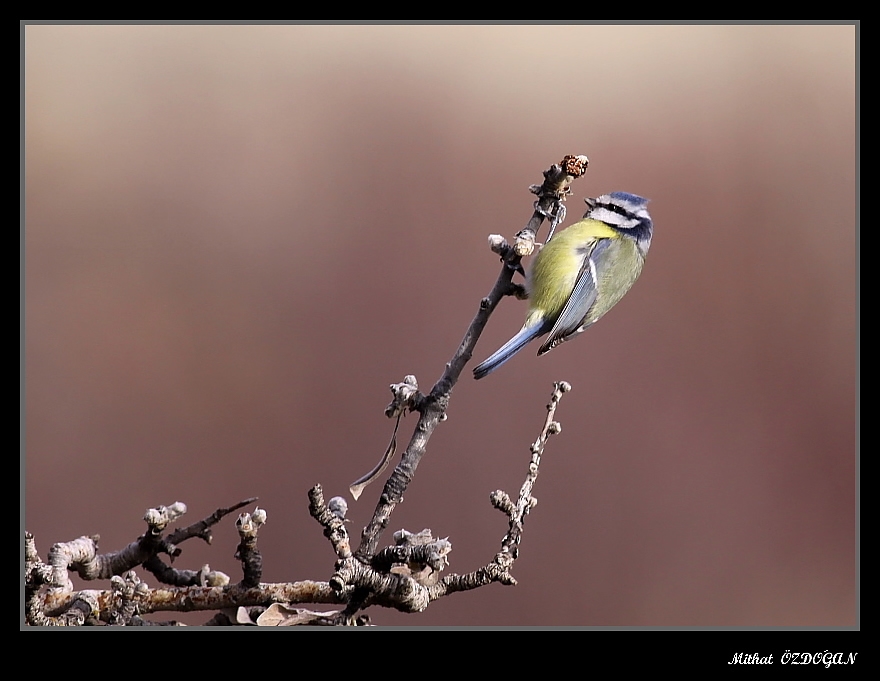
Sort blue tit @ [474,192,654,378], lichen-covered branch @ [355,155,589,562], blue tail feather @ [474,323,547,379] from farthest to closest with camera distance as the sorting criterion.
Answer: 1. blue tit @ [474,192,654,378]
2. blue tail feather @ [474,323,547,379]
3. lichen-covered branch @ [355,155,589,562]

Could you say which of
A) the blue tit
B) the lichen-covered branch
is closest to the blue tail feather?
the blue tit

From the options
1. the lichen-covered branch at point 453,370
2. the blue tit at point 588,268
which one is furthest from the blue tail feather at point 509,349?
the lichen-covered branch at point 453,370

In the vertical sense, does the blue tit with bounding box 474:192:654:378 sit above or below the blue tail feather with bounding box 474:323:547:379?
above

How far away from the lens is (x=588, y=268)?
146cm

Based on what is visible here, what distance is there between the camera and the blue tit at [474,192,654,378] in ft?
4.46

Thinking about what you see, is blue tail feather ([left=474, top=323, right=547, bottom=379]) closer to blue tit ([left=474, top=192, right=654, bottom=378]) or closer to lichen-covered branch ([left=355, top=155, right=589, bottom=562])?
blue tit ([left=474, top=192, right=654, bottom=378])

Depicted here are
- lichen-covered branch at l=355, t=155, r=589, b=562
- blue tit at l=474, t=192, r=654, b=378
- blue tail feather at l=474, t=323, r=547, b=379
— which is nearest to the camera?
lichen-covered branch at l=355, t=155, r=589, b=562

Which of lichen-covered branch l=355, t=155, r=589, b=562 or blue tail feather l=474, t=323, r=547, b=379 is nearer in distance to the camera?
lichen-covered branch l=355, t=155, r=589, b=562

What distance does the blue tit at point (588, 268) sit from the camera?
1358 millimetres

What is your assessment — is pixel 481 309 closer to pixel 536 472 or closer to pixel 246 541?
pixel 536 472

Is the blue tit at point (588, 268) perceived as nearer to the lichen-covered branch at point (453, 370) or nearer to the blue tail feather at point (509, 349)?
the blue tail feather at point (509, 349)
